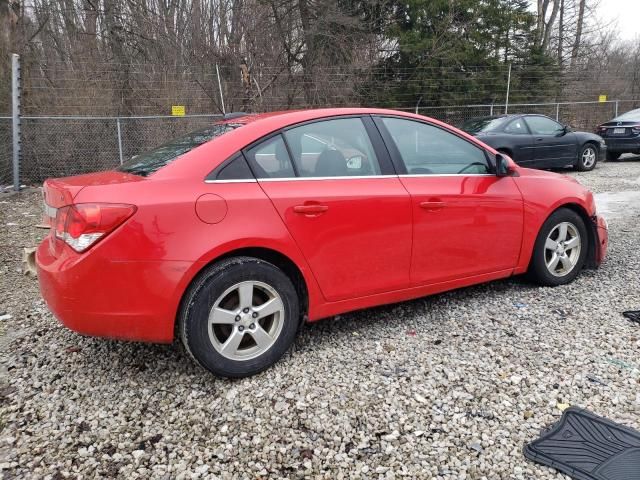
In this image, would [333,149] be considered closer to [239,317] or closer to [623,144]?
[239,317]

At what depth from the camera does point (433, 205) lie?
10.9 ft

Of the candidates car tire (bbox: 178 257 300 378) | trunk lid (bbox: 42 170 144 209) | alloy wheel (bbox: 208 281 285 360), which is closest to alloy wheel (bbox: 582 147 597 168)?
car tire (bbox: 178 257 300 378)

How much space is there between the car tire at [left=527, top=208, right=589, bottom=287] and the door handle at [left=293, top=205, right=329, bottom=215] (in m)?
2.01

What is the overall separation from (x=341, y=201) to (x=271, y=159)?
485 mm

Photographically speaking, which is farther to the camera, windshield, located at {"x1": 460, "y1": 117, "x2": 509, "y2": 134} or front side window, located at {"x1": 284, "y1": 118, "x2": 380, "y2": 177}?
windshield, located at {"x1": 460, "y1": 117, "x2": 509, "y2": 134}

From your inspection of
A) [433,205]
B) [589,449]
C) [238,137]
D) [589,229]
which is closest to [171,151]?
[238,137]

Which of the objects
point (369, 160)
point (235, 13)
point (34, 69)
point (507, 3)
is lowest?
point (369, 160)

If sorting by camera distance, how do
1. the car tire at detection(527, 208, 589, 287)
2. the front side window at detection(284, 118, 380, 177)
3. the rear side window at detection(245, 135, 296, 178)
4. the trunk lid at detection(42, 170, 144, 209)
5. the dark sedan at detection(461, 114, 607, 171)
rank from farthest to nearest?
the dark sedan at detection(461, 114, 607, 171)
the car tire at detection(527, 208, 589, 287)
the front side window at detection(284, 118, 380, 177)
the rear side window at detection(245, 135, 296, 178)
the trunk lid at detection(42, 170, 144, 209)

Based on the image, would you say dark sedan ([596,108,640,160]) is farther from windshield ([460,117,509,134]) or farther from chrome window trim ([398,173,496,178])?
chrome window trim ([398,173,496,178])

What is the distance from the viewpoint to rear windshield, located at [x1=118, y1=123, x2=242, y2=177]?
2846mm

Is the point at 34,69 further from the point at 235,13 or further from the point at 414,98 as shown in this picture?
the point at 414,98

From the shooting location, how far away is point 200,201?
102 inches

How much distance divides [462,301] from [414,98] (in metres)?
12.9

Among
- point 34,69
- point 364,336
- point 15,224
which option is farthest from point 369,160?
point 34,69
